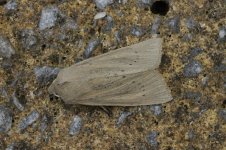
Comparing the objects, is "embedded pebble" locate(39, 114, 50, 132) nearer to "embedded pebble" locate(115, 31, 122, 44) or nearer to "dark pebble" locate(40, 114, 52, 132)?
"dark pebble" locate(40, 114, 52, 132)

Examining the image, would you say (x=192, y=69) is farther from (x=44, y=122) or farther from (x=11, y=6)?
(x=11, y=6)

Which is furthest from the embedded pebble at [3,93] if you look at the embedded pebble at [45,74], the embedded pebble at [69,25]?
the embedded pebble at [69,25]

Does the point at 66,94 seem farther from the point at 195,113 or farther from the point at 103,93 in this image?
the point at 195,113

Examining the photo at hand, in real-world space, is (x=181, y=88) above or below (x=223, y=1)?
below

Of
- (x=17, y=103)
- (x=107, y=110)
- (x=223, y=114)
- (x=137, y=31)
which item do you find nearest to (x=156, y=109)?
(x=107, y=110)

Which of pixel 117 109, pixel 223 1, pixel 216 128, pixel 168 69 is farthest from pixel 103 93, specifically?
pixel 223 1

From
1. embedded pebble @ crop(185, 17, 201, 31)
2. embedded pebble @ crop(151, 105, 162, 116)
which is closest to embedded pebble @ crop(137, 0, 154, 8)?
embedded pebble @ crop(185, 17, 201, 31)

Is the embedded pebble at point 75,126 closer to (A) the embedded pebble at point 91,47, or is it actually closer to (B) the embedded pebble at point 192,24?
(A) the embedded pebble at point 91,47
